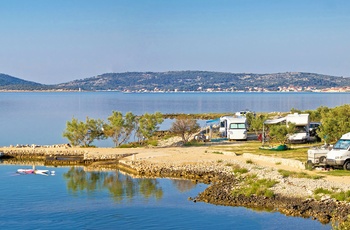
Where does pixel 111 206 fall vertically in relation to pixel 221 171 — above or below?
below

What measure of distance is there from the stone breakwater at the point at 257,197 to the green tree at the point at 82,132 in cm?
1008

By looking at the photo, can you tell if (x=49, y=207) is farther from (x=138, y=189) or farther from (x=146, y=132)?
(x=146, y=132)

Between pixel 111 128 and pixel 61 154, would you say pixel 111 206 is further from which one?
pixel 111 128

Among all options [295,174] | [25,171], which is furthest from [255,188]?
[25,171]

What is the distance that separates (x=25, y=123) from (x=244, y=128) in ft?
147

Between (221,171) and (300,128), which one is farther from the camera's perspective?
(300,128)

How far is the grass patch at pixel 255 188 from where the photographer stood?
23.5m

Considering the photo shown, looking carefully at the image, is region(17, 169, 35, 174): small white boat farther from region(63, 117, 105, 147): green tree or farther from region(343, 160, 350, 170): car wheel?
region(343, 160, 350, 170): car wheel

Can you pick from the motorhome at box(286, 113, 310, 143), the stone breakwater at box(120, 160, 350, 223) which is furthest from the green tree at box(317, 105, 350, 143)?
the stone breakwater at box(120, 160, 350, 223)

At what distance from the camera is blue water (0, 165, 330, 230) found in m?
20.8

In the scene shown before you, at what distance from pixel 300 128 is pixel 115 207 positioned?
1900 centimetres

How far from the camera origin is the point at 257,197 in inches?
913

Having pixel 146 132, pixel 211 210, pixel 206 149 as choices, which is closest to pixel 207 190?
pixel 211 210

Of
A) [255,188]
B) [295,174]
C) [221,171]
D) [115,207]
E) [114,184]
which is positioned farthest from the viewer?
[221,171]
